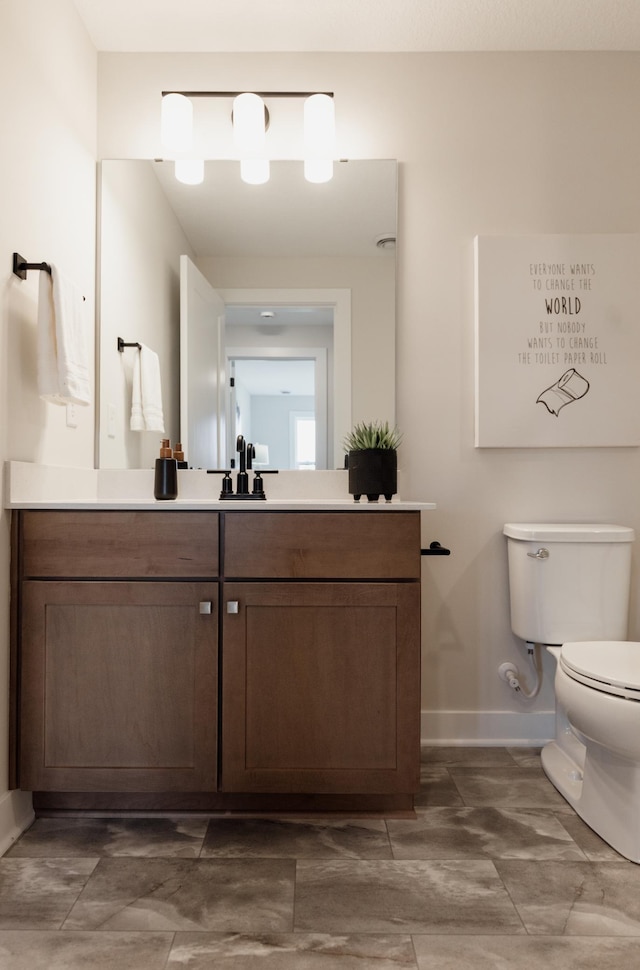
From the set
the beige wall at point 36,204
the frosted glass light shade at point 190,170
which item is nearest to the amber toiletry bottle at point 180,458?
the beige wall at point 36,204

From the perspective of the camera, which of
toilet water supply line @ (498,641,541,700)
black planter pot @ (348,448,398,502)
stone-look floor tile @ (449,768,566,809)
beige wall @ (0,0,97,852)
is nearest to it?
beige wall @ (0,0,97,852)

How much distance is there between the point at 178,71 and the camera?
2.22 m

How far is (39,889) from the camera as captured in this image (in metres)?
1.40

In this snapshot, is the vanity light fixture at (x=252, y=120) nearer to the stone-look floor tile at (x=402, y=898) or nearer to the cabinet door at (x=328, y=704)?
the cabinet door at (x=328, y=704)

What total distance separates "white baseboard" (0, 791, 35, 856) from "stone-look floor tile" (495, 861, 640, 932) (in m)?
1.18

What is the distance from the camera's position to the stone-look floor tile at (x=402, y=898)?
1.28 meters

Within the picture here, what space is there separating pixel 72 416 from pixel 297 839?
1369mm

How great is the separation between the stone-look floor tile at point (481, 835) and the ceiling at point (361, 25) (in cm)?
241

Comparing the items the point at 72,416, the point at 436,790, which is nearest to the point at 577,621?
the point at 436,790

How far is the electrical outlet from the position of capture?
198 cm

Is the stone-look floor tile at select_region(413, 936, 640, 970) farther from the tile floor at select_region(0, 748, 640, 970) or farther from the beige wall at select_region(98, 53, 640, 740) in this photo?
the beige wall at select_region(98, 53, 640, 740)

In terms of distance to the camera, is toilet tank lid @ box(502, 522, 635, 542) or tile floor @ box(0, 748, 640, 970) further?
toilet tank lid @ box(502, 522, 635, 542)

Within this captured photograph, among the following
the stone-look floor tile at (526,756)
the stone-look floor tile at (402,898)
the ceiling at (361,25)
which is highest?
the ceiling at (361,25)

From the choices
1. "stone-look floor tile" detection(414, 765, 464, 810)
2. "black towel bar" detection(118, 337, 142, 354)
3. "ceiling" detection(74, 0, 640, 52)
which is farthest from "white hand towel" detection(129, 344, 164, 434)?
"stone-look floor tile" detection(414, 765, 464, 810)
